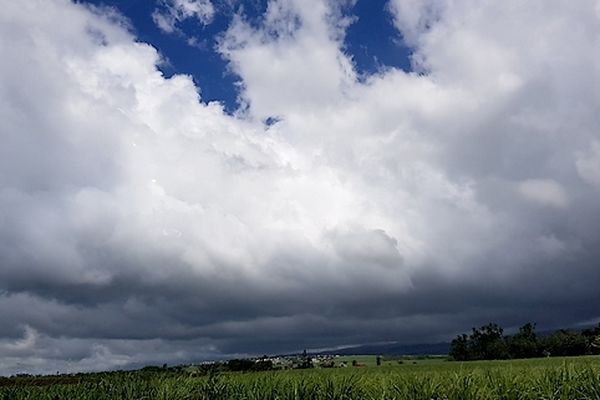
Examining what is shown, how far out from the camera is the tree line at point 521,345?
Answer: 10100 cm

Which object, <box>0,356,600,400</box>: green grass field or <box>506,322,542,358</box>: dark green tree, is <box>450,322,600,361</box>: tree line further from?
<box>0,356,600,400</box>: green grass field

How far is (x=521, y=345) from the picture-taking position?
114 meters

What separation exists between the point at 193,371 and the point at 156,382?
1723 mm

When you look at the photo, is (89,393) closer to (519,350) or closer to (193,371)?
(193,371)

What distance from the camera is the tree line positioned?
331 ft

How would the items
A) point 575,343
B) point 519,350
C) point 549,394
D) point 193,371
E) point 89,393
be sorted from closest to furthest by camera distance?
point 549,394, point 89,393, point 193,371, point 575,343, point 519,350

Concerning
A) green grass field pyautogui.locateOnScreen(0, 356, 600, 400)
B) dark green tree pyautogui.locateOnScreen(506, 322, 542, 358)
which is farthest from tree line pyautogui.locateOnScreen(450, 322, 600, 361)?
green grass field pyautogui.locateOnScreen(0, 356, 600, 400)

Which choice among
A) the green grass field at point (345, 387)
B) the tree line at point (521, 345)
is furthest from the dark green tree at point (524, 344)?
the green grass field at point (345, 387)

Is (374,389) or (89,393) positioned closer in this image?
(374,389)

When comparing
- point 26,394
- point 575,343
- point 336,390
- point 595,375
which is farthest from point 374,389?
point 575,343

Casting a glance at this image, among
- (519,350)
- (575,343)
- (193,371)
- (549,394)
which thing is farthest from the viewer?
(519,350)

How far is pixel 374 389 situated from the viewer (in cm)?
2005

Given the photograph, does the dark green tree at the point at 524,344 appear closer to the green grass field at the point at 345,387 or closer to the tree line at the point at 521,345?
the tree line at the point at 521,345

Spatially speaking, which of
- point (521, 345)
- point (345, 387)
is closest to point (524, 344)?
point (521, 345)
